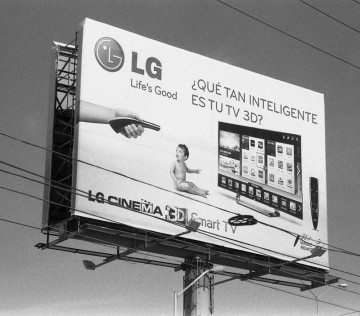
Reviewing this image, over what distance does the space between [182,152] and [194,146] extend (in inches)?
23.0

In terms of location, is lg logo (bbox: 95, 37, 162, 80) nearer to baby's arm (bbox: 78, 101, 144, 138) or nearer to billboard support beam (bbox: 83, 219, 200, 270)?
baby's arm (bbox: 78, 101, 144, 138)

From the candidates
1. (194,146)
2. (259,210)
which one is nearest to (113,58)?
(194,146)

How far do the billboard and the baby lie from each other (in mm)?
31

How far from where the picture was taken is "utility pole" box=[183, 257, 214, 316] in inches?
1390

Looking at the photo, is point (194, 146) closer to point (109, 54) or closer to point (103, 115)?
point (103, 115)

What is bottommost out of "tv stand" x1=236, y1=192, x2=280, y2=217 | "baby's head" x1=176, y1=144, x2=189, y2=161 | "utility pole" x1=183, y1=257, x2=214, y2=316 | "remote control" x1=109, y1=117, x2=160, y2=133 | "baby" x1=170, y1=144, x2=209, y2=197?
"utility pole" x1=183, y1=257, x2=214, y2=316

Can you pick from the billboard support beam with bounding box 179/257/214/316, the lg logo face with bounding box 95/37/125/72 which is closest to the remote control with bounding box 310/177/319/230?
the billboard support beam with bounding box 179/257/214/316

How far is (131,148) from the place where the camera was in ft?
113

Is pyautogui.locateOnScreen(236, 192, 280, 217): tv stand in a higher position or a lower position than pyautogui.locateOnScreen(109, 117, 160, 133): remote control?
lower

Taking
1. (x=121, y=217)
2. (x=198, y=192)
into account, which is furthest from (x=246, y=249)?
(x=121, y=217)

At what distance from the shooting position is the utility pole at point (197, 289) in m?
35.3

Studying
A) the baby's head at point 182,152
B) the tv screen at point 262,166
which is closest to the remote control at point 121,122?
the baby's head at point 182,152

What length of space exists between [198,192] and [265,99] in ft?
15.9

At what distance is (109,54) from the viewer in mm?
34750
